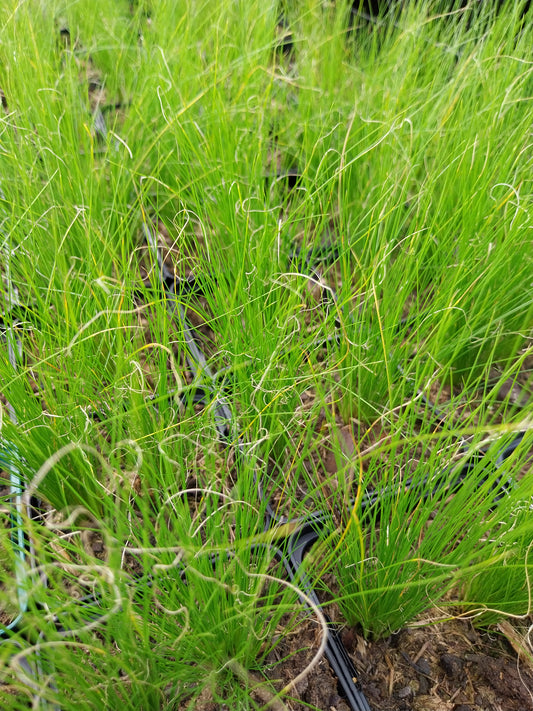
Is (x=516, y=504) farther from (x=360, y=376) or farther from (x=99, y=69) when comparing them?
(x=99, y=69)

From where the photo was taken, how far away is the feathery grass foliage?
0.57 m

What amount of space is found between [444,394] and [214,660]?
2.20 feet

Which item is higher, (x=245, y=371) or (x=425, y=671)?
(x=245, y=371)

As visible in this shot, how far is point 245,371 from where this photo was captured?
2.51 ft

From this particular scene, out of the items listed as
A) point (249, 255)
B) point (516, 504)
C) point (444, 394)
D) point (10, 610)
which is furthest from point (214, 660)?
point (444, 394)

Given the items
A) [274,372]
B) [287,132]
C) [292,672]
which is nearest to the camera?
[292,672]

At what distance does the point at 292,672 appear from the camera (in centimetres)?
66

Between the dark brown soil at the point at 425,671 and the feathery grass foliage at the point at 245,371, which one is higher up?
the feathery grass foliage at the point at 245,371

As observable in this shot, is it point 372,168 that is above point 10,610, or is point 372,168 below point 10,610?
above

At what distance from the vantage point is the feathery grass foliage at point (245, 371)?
1.86 feet

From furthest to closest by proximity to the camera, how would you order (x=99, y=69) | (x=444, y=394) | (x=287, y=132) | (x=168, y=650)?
(x=99, y=69) < (x=287, y=132) < (x=444, y=394) < (x=168, y=650)

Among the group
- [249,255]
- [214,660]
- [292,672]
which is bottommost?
[292,672]

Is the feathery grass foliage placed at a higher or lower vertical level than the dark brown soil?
higher

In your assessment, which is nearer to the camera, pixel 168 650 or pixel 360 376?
pixel 168 650
